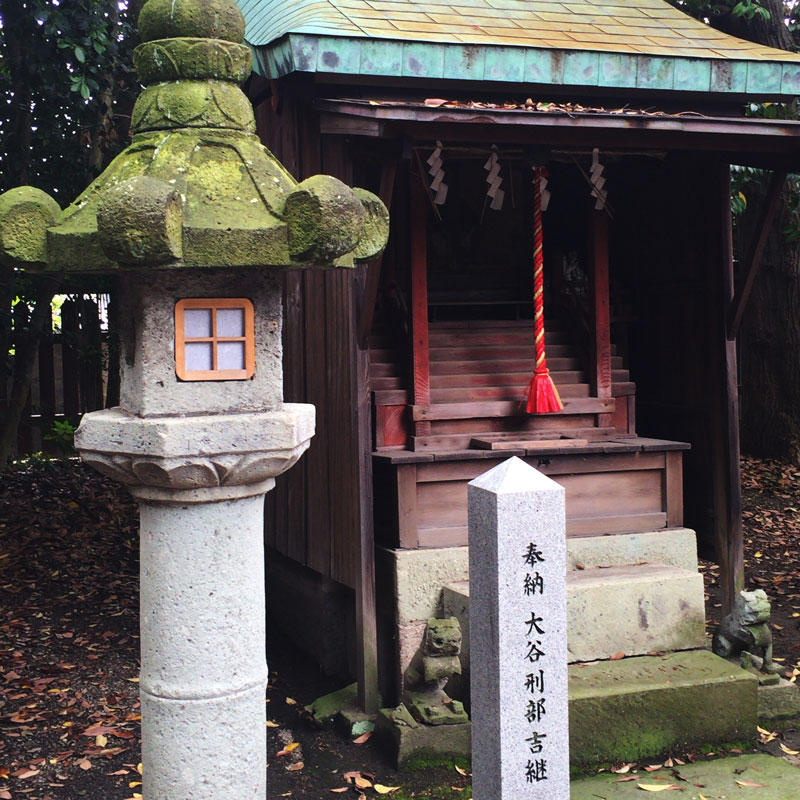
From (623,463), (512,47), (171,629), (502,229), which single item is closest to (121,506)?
(502,229)

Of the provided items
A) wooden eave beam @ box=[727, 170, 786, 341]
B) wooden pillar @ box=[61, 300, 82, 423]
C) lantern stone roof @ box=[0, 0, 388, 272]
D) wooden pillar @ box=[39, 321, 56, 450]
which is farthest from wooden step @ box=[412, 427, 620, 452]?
wooden pillar @ box=[39, 321, 56, 450]

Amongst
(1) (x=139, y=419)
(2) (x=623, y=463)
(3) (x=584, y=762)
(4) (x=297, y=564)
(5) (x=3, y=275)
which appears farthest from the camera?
(5) (x=3, y=275)

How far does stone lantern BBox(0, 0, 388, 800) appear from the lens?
4.05m

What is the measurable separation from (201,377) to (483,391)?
3933mm

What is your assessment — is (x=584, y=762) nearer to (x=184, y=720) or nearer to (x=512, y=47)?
(x=184, y=720)

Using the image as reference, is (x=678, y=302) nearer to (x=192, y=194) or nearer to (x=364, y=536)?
(x=364, y=536)

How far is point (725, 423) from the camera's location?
7.96 meters

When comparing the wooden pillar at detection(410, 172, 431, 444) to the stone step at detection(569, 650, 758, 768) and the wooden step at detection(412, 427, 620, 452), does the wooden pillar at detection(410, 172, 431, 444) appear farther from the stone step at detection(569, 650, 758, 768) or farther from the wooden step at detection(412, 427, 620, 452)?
the stone step at detection(569, 650, 758, 768)

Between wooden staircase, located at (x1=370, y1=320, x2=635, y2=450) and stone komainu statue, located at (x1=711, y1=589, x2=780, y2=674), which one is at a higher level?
wooden staircase, located at (x1=370, y1=320, x2=635, y2=450)

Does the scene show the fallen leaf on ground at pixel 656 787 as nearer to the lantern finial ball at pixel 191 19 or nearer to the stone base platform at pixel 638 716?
the stone base platform at pixel 638 716

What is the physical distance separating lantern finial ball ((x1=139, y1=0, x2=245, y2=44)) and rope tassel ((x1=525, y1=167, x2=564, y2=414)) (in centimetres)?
365

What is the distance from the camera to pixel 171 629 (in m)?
4.14

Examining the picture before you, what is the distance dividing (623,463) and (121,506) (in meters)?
6.76

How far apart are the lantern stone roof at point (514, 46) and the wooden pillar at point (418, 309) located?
37.7 inches
